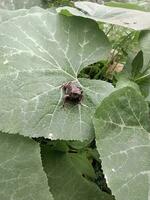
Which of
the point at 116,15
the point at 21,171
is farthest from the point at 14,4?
the point at 21,171

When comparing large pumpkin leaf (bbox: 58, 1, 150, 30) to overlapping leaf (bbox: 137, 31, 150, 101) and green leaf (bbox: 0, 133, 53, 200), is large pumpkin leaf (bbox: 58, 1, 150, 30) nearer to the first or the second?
overlapping leaf (bbox: 137, 31, 150, 101)

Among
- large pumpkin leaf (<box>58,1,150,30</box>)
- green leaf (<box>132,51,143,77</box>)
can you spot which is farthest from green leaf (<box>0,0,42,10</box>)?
green leaf (<box>132,51,143,77</box>)

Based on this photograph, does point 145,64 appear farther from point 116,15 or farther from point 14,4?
point 14,4

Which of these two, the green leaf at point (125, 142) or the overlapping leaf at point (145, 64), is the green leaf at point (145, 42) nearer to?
the overlapping leaf at point (145, 64)

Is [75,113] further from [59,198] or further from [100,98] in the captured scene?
[59,198]

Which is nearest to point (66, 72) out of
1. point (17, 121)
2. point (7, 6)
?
point (17, 121)

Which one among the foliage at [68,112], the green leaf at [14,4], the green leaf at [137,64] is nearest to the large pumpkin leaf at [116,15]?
the foliage at [68,112]
